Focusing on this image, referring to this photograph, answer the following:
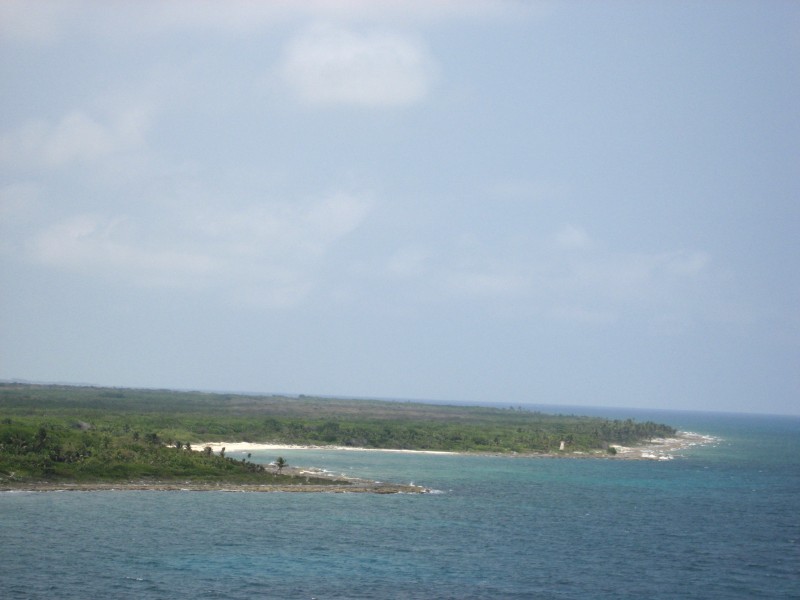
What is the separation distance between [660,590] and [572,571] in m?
6.98

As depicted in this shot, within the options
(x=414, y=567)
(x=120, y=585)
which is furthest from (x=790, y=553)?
(x=120, y=585)

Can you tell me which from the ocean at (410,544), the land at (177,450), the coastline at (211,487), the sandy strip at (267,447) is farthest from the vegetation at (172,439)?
the ocean at (410,544)

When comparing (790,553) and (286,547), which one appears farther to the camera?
(790,553)

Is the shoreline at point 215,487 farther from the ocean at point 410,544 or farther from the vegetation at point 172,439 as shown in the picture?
the vegetation at point 172,439

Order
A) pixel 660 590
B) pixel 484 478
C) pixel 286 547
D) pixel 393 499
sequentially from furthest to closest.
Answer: pixel 484 478
pixel 393 499
pixel 286 547
pixel 660 590

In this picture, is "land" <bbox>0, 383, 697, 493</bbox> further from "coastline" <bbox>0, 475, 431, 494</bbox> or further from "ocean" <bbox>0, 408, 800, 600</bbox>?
"ocean" <bbox>0, 408, 800, 600</bbox>

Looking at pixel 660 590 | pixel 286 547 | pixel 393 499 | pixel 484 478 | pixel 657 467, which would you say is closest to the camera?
pixel 660 590

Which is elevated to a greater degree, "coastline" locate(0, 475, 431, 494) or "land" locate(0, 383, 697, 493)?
"land" locate(0, 383, 697, 493)

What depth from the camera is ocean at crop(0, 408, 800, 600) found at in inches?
2149

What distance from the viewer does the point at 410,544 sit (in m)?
67.9

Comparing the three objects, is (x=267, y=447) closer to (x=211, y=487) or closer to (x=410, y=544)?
(x=211, y=487)

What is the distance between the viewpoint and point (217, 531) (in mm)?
70438

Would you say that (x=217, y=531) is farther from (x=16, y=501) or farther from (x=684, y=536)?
(x=684, y=536)

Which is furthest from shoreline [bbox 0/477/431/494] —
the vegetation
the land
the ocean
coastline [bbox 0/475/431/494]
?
the vegetation
